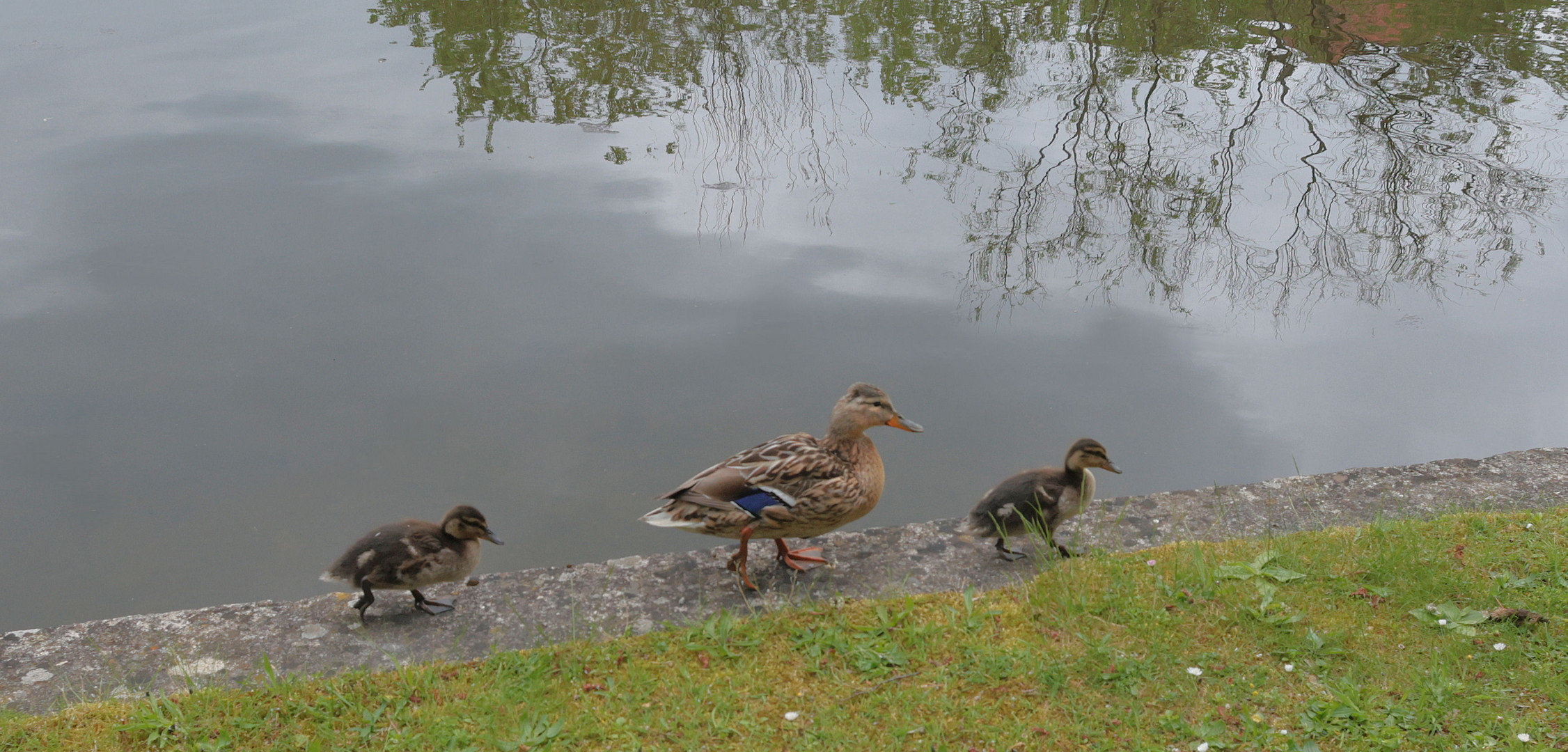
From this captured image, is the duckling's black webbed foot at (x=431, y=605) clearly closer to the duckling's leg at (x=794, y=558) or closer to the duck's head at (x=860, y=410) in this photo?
the duckling's leg at (x=794, y=558)

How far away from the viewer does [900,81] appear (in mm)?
10016

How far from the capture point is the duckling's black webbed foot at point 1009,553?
4.27 meters

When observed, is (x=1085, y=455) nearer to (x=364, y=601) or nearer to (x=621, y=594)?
(x=621, y=594)

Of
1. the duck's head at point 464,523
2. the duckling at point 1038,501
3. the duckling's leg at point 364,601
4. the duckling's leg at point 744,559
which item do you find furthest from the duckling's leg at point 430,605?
the duckling at point 1038,501

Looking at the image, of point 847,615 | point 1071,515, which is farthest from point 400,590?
point 1071,515

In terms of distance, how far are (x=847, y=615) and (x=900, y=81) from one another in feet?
24.1

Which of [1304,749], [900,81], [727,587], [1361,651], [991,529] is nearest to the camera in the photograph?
[1304,749]

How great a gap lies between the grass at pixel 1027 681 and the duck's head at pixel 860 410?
A: 0.78 meters

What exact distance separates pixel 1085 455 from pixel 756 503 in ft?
4.85

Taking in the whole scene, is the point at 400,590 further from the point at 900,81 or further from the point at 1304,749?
the point at 900,81

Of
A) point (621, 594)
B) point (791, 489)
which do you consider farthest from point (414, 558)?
point (791, 489)

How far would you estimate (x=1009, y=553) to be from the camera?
4.28m

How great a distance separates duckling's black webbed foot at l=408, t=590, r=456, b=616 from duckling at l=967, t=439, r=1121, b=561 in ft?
6.90

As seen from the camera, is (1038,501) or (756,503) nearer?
(756,503)
